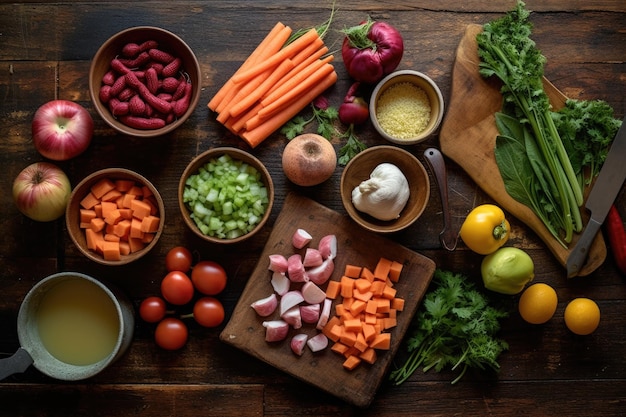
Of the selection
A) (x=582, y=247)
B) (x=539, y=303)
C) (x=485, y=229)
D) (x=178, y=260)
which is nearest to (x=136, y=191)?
(x=178, y=260)

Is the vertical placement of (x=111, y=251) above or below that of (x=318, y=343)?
above

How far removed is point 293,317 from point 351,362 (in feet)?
0.76

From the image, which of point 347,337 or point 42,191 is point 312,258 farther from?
point 42,191

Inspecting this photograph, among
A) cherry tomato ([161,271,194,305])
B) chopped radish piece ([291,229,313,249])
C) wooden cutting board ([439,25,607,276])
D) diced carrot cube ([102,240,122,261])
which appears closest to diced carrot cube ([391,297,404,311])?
chopped radish piece ([291,229,313,249])

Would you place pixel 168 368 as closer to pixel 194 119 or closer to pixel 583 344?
pixel 194 119

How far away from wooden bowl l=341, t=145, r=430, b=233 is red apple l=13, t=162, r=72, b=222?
89 cm

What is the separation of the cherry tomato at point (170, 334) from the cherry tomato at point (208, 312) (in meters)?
0.06

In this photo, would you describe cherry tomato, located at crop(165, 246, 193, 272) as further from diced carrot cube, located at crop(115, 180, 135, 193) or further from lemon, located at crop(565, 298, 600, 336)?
lemon, located at crop(565, 298, 600, 336)

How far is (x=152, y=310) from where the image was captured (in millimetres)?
2051

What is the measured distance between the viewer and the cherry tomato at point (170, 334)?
6.72 ft

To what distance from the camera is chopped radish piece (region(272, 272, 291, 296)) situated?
2.07 m

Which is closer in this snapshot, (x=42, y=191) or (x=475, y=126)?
(x=42, y=191)

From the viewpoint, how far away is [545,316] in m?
2.07

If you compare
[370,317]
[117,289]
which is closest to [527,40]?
[370,317]
